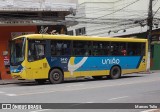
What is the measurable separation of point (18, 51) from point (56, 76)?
2.55 meters

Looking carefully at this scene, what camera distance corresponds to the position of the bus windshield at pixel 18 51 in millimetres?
21375

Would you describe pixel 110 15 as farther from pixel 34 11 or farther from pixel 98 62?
pixel 98 62

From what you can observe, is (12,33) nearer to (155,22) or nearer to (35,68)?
(35,68)

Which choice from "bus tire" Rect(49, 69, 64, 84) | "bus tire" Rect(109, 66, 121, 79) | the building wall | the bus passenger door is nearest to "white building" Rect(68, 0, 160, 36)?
the building wall

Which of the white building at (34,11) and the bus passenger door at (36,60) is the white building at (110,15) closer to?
the white building at (34,11)

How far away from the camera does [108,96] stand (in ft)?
49.4

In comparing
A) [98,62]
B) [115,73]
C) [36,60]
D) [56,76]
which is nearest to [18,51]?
[36,60]

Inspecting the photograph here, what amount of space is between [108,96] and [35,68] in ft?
24.0

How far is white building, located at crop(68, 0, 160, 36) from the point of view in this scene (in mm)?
48156

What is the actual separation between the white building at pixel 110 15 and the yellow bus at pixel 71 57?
19.7m

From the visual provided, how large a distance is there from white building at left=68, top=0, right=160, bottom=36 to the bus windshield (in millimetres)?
25284

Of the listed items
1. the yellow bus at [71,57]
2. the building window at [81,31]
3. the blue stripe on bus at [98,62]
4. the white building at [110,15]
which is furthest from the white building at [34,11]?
the building window at [81,31]

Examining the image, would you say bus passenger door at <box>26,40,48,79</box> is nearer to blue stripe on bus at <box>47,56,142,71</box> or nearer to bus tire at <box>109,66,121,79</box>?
blue stripe on bus at <box>47,56,142,71</box>

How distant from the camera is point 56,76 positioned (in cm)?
2248
